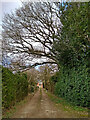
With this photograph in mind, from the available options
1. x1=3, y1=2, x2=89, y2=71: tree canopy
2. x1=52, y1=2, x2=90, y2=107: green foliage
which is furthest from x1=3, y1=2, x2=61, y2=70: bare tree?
x1=52, y1=2, x2=90, y2=107: green foliage

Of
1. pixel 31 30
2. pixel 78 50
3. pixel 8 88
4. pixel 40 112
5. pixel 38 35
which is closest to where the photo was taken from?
pixel 40 112

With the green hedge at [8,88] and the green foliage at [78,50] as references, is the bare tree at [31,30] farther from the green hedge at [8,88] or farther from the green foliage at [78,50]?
the green hedge at [8,88]

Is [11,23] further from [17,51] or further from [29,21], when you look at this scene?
[17,51]

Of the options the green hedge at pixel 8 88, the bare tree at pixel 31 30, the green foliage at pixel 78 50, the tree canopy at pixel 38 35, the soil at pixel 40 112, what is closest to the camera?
the soil at pixel 40 112

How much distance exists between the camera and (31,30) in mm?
7004

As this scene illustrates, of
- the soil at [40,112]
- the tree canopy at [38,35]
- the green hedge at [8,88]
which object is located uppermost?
the tree canopy at [38,35]

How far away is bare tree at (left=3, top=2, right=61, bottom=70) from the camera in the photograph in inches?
252

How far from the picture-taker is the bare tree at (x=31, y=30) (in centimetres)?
641

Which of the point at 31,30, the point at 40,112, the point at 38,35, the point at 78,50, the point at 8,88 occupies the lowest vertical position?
the point at 40,112

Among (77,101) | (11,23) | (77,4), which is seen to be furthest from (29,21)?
(77,101)

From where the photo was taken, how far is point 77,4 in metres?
3.96

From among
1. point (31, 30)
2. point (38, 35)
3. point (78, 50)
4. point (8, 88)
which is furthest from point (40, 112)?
point (38, 35)

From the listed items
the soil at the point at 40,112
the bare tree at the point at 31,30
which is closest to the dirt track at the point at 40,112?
the soil at the point at 40,112

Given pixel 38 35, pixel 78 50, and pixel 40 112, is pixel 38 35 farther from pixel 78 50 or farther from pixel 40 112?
pixel 40 112
